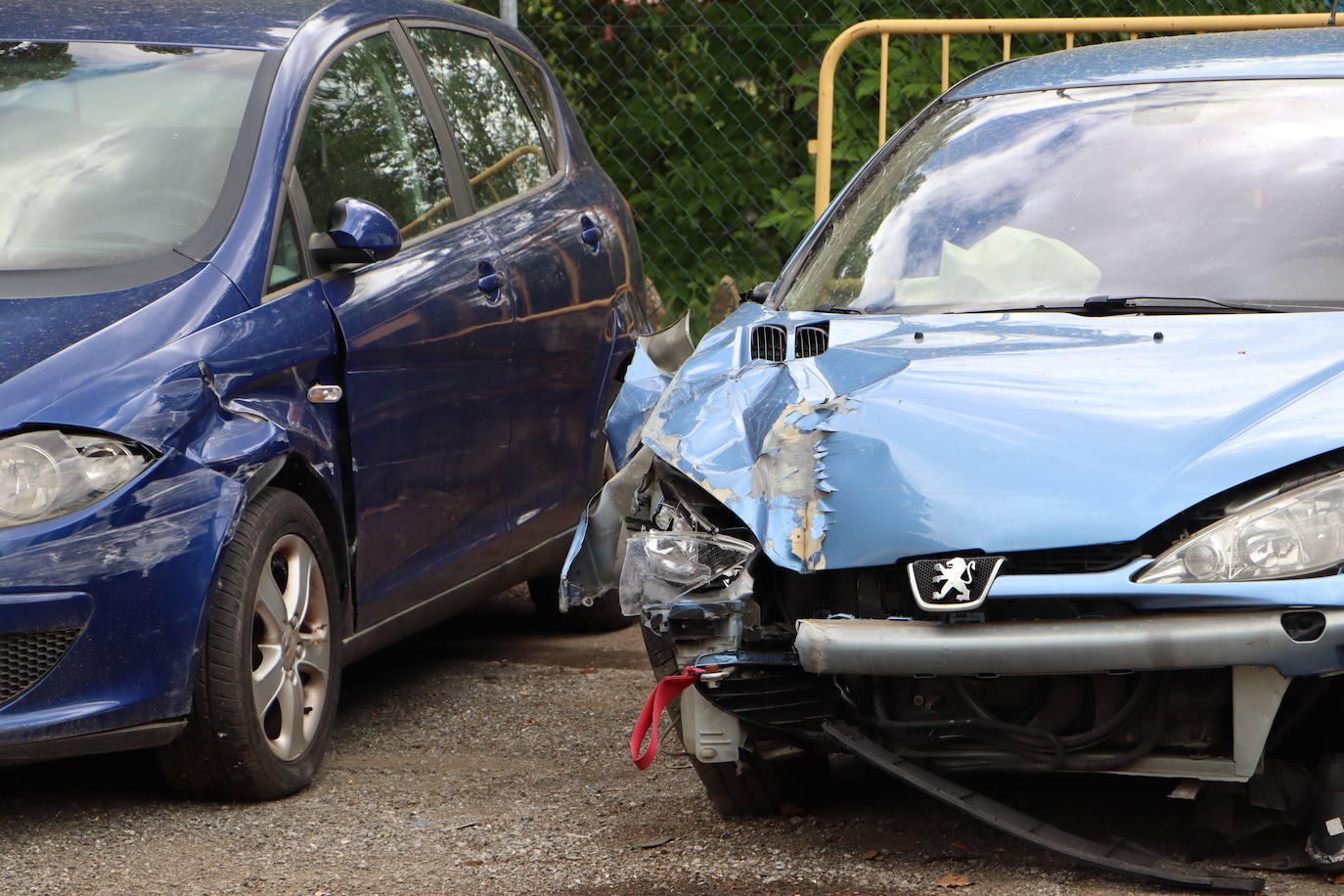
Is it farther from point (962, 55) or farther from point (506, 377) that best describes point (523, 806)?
point (962, 55)

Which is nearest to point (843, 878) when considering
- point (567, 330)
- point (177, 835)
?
point (177, 835)

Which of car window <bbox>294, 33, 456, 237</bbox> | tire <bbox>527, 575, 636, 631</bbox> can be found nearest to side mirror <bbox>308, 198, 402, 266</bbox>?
car window <bbox>294, 33, 456, 237</bbox>

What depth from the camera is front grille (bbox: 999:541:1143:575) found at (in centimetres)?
325

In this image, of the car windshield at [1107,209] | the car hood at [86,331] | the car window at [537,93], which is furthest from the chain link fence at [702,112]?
the car hood at [86,331]

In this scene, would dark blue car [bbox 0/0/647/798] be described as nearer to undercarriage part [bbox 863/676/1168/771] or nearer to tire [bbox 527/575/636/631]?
tire [bbox 527/575/636/631]

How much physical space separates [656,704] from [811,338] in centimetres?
95

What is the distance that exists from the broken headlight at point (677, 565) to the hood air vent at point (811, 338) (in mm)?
Result: 655

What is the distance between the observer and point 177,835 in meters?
3.98

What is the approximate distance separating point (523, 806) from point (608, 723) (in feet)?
2.51

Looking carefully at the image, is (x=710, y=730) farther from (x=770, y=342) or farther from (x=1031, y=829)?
(x=770, y=342)

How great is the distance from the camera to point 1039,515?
3.26 metres

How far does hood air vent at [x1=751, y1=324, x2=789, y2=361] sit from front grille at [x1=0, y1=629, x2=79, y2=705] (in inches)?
61.7

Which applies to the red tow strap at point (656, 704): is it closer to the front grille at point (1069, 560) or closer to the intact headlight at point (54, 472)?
the front grille at point (1069, 560)

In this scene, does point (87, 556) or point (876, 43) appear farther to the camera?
point (876, 43)
